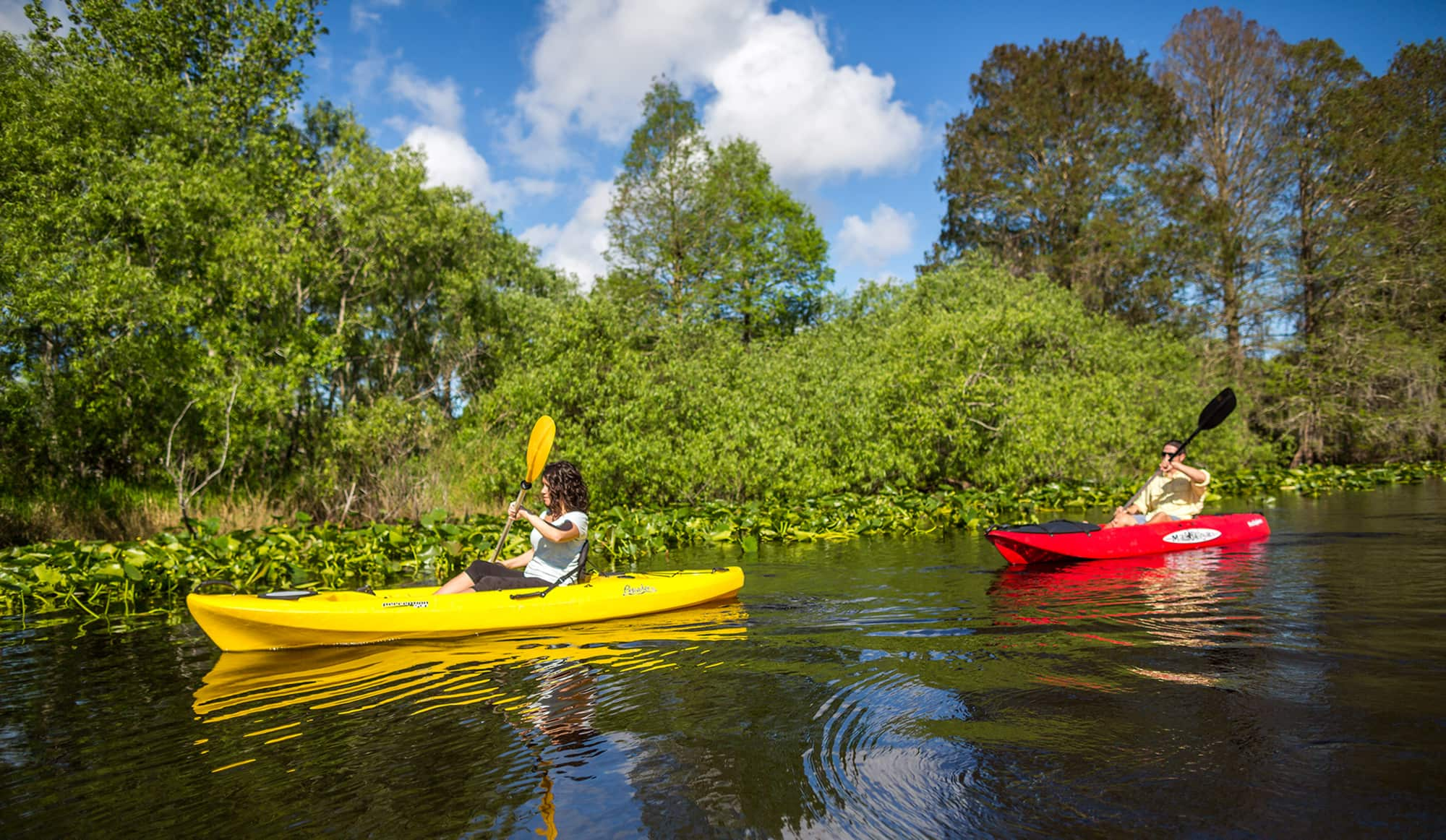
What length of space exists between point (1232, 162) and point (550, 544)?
23.5m

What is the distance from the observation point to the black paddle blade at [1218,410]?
9727mm

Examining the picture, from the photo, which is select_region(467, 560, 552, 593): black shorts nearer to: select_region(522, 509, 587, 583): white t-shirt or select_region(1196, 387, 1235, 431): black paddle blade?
select_region(522, 509, 587, 583): white t-shirt

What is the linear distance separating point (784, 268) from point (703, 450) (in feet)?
53.2

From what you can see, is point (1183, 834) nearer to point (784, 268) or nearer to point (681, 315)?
point (681, 315)

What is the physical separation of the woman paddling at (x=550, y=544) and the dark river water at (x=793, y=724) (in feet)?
1.53

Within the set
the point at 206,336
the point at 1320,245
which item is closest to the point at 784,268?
the point at 1320,245

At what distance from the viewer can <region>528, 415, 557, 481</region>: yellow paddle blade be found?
7.25 meters

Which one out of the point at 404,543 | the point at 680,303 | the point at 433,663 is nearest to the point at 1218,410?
the point at 433,663

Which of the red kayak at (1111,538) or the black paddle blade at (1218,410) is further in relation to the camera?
the black paddle blade at (1218,410)

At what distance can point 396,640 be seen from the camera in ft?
19.0

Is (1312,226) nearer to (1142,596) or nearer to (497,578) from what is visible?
(1142,596)

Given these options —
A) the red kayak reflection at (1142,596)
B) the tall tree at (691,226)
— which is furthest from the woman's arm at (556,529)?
the tall tree at (691,226)

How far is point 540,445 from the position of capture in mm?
7430

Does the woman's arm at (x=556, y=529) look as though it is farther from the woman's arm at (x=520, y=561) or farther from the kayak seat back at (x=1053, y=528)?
the kayak seat back at (x=1053, y=528)
